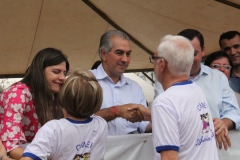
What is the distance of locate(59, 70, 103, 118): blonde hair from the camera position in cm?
177

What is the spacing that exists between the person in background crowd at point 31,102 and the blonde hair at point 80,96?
1.24 feet

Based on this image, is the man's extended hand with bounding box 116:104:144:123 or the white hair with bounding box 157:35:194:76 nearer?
Result: the white hair with bounding box 157:35:194:76

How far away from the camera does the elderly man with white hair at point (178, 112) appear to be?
171 cm

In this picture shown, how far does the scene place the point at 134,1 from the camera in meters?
5.57

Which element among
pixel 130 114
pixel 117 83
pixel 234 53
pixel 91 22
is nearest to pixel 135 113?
pixel 130 114

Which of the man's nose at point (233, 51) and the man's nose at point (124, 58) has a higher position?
the man's nose at point (233, 51)

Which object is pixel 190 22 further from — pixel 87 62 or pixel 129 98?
pixel 129 98

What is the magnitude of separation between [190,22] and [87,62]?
267 centimetres

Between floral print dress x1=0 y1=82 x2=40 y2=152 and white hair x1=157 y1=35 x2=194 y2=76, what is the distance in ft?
2.60

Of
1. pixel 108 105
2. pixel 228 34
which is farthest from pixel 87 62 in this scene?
pixel 108 105

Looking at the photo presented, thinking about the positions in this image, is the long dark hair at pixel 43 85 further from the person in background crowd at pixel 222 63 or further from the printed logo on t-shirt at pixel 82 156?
the person in background crowd at pixel 222 63

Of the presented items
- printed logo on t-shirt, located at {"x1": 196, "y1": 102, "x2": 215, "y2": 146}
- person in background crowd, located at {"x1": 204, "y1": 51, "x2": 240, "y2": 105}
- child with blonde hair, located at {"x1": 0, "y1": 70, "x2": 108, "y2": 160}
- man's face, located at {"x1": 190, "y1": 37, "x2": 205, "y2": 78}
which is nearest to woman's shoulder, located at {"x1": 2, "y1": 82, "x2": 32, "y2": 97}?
child with blonde hair, located at {"x1": 0, "y1": 70, "x2": 108, "y2": 160}

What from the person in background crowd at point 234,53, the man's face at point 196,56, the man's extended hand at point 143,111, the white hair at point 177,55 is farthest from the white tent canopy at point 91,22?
the white hair at point 177,55

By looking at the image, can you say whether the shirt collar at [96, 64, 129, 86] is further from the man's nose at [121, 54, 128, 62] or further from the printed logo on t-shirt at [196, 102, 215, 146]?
the printed logo on t-shirt at [196, 102, 215, 146]
